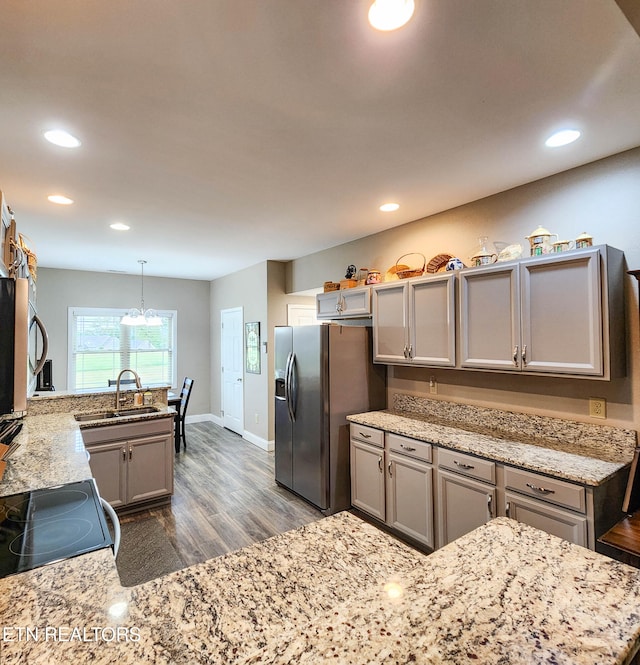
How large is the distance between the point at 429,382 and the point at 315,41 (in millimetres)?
2717

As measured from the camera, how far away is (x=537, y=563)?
987 millimetres

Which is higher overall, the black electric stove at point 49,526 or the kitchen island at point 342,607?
the kitchen island at point 342,607

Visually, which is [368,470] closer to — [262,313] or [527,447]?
[527,447]

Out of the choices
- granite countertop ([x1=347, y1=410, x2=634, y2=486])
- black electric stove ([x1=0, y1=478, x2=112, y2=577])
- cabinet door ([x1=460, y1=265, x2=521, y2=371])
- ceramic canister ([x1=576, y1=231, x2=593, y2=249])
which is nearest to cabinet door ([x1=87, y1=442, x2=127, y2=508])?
black electric stove ([x1=0, y1=478, x2=112, y2=577])

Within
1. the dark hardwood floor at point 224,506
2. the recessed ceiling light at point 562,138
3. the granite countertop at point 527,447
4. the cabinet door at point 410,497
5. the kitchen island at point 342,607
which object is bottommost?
the dark hardwood floor at point 224,506

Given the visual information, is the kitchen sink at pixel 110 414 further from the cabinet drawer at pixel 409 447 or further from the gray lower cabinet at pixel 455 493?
the cabinet drawer at pixel 409 447

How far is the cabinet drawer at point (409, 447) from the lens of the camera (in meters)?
2.67

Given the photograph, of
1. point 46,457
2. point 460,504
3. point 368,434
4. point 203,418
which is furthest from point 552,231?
point 203,418

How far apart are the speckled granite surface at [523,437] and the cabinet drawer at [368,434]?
54 mm

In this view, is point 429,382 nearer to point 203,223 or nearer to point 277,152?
point 277,152

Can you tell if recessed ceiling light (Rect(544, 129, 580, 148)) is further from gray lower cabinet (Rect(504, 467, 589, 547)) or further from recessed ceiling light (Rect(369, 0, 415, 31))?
gray lower cabinet (Rect(504, 467, 589, 547))

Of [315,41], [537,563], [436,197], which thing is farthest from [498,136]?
[537,563]

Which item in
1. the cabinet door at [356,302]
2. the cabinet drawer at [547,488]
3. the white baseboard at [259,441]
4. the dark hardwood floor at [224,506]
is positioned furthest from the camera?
the white baseboard at [259,441]

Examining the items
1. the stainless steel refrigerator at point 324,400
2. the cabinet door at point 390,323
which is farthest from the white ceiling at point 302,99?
the stainless steel refrigerator at point 324,400
